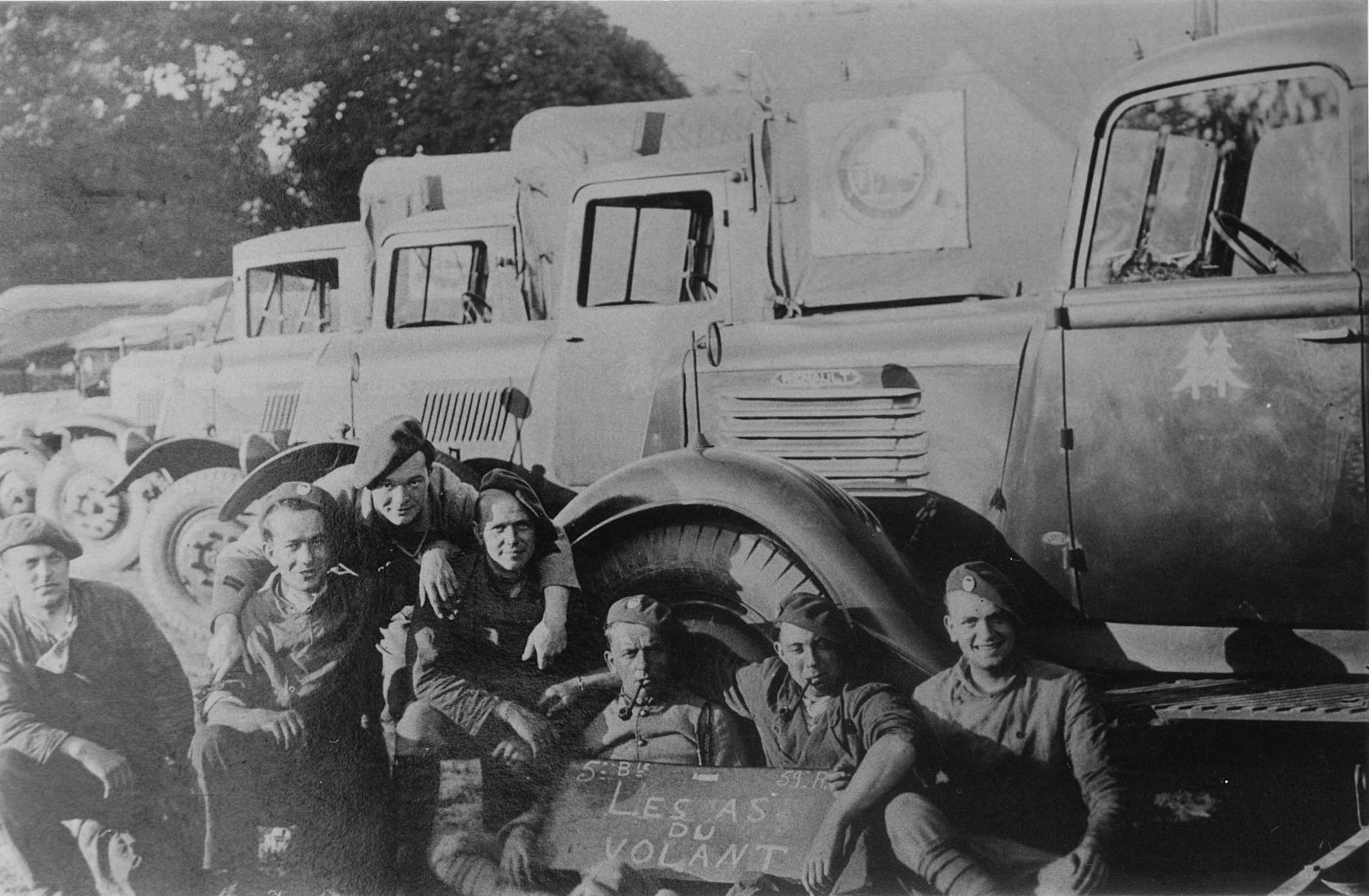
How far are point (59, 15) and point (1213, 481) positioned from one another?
359 cm

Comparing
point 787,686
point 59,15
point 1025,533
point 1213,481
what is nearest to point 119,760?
point 787,686

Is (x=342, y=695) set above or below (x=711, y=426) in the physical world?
below

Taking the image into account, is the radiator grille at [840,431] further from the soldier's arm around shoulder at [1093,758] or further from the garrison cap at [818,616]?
the soldier's arm around shoulder at [1093,758]

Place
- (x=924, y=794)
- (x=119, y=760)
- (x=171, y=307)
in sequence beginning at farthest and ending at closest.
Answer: (x=171, y=307)
(x=119, y=760)
(x=924, y=794)

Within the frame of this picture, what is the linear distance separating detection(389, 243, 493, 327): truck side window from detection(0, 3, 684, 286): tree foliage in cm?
26

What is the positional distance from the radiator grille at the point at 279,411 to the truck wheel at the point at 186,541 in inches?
7.2

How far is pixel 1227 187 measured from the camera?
3012mm

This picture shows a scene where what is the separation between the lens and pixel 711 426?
3.36m

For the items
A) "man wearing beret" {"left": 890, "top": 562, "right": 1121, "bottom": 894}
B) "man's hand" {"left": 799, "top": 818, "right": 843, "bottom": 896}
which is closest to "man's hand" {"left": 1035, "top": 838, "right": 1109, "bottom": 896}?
"man wearing beret" {"left": 890, "top": 562, "right": 1121, "bottom": 894}

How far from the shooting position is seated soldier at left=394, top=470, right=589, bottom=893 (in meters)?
3.43

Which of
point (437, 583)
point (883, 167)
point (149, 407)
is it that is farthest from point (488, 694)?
point (883, 167)

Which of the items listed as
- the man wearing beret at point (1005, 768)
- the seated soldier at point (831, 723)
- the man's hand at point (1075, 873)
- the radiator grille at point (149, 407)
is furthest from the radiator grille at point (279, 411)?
the man's hand at point (1075, 873)

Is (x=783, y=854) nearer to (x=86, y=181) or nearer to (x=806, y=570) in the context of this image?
(x=806, y=570)

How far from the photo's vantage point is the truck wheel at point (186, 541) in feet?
12.1
